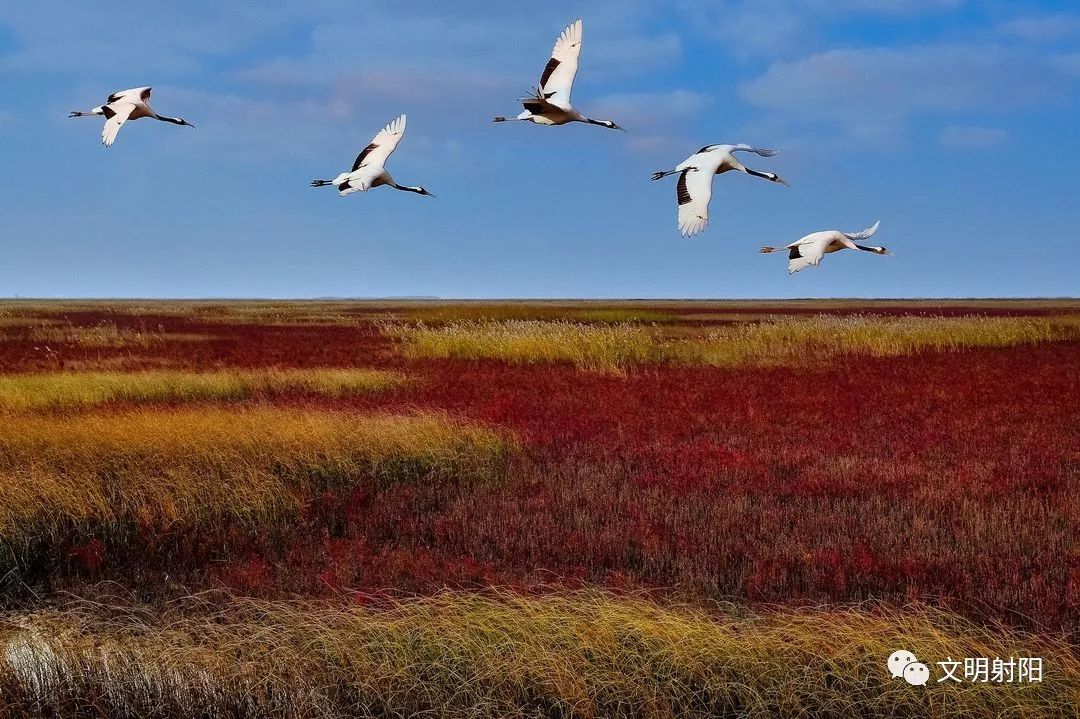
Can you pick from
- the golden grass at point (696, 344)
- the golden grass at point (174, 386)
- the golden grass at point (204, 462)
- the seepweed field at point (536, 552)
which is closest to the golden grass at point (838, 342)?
the golden grass at point (696, 344)

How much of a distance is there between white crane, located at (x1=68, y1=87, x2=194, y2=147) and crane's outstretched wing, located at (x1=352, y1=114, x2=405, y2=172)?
1.69 meters

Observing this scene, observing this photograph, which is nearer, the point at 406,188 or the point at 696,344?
the point at 406,188

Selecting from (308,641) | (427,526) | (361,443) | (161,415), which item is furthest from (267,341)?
(308,641)

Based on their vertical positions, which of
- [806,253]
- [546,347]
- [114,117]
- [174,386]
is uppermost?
[114,117]

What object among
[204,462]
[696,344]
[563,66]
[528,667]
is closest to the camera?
[528,667]

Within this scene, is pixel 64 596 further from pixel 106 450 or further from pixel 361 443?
pixel 361 443

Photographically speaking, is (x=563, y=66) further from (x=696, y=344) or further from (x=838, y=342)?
(x=838, y=342)

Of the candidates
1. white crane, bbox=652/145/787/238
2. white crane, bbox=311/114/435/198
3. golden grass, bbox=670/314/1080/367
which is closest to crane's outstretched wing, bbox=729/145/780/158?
white crane, bbox=652/145/787/238

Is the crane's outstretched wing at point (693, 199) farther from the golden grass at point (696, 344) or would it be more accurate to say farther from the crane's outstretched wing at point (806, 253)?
the golden grass at point (696, 344)

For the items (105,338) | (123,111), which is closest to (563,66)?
(123,111)

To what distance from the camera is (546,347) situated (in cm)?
2286

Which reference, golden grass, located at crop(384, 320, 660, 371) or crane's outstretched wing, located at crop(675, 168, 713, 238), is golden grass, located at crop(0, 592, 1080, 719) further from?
golden grass, located at crop(384, 320, 660, 371)

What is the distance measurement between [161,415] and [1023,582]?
1020 centimetres

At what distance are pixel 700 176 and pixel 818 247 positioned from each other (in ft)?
3.76
